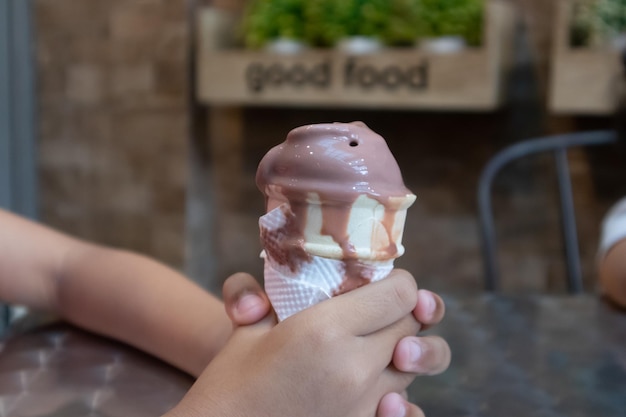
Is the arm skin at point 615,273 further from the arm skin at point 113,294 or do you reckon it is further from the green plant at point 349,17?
the green plant at point 349,17

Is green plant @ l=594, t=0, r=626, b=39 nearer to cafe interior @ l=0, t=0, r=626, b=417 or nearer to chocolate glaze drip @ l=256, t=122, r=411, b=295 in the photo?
cafe interior @ l=0, t=0, r=626, b=417

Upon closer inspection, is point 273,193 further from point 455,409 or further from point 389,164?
point 455,409

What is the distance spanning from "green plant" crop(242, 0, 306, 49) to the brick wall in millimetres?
241

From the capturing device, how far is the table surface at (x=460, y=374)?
A: 502 millimetres

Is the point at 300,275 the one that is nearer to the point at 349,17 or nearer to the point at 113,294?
the point at 113,294

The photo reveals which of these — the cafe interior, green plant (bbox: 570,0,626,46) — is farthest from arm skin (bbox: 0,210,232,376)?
green plant (bbox: 570,0,626,46)

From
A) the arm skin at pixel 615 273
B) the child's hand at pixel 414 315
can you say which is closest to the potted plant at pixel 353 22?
the arm skin at pixel 615 273

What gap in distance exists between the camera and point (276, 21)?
66.5 inches

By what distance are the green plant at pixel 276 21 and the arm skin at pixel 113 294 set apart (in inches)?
42.7

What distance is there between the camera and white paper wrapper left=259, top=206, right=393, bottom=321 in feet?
1.21

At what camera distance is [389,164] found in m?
0.37

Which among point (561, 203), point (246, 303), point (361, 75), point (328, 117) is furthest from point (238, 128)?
point (246, 303)

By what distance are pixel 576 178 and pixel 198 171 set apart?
3.36 ft

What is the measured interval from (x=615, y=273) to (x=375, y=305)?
60cm
